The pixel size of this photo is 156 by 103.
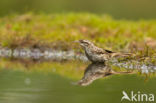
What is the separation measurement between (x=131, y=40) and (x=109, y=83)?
4530mm

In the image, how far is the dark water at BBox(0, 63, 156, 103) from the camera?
7.65 meters

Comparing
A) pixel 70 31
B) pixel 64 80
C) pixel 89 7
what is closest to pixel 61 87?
pixel 64 80

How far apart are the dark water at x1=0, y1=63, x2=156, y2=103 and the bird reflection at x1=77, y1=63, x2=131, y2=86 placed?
0.09 metres

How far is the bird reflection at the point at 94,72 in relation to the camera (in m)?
9.10

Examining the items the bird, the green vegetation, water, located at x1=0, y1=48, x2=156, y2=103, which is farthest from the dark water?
the green vegetation

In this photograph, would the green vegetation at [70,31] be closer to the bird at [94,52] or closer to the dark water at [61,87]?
the bird at [94,52]

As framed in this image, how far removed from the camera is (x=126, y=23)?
15.7 metres

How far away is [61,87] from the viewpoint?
8688 millimetres

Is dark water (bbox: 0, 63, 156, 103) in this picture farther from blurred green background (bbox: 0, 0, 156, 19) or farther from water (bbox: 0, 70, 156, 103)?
blurred green background (bbox: 0, 0, 156, 19)

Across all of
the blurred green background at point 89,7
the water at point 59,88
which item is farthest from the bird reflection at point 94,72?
the blurred green background at point 89,7

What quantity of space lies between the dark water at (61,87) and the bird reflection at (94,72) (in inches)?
3.7

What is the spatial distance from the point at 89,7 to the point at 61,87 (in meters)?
14.2

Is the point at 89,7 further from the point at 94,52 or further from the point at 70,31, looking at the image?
the point at 94,52

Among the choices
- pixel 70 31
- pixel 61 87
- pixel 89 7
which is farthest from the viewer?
pixel 89 7
